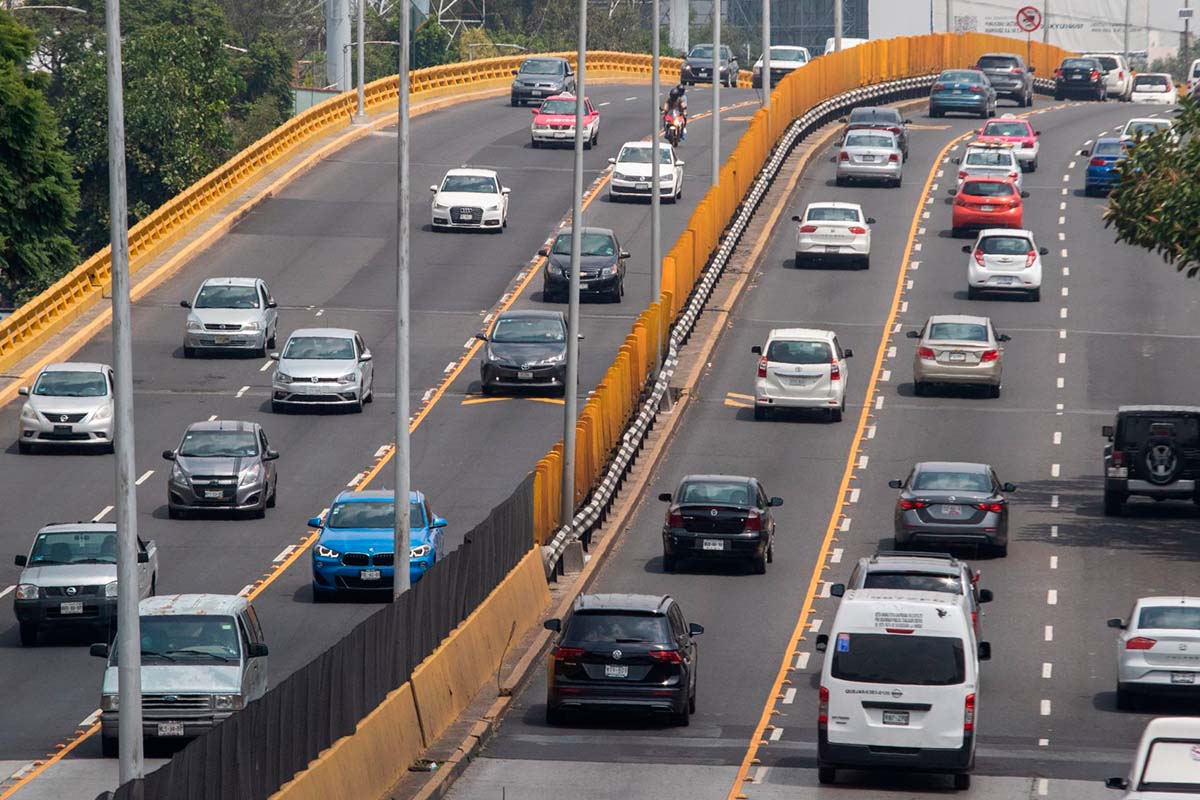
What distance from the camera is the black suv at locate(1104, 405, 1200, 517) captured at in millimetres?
38812

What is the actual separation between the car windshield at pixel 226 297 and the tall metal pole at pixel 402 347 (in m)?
21.8

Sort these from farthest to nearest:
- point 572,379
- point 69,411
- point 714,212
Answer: point 714,212 < point 69,411 < point 572,379

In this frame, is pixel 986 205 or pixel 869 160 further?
pixel 869 160

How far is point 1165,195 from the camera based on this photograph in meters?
40.9

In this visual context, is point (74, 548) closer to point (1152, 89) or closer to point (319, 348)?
point (319, 348)

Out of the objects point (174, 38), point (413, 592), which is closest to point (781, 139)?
point (174, 38)

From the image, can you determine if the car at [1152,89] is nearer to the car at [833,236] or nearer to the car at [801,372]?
the car at [833,236]

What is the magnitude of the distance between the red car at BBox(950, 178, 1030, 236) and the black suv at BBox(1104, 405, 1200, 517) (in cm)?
2416

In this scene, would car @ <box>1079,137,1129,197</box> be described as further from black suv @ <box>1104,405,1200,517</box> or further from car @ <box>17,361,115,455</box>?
car @ <box>17,361,115,455</box>

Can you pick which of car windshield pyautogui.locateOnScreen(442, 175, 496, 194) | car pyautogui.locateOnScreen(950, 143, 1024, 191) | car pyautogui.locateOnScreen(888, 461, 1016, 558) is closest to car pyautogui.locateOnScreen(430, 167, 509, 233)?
car windshield pyautogui.locateOnScreen(442, 175, 496, 194)

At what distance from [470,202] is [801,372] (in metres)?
20.1

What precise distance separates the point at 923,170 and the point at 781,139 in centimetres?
478

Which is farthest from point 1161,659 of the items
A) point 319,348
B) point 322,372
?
point 319,348

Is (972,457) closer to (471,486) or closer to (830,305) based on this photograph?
(471,486)
